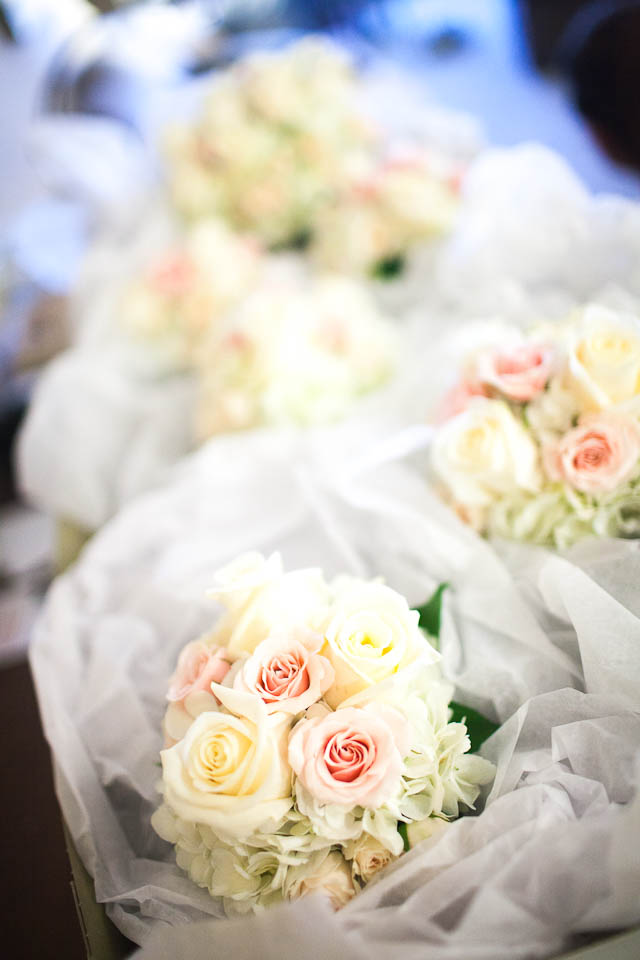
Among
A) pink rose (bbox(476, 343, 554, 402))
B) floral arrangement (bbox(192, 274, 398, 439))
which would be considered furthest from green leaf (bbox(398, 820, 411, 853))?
floral arrangement (bbox(192, 274, 398, 439))

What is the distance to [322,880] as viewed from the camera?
1.65 ft

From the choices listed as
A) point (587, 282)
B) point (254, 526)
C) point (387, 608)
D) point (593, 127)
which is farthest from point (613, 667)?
point (593, 127)

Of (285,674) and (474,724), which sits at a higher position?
(285,674)

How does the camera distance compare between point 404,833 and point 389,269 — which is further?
point 389,269

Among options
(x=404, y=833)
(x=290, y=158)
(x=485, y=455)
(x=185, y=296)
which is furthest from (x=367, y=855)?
(x=290, y=158)

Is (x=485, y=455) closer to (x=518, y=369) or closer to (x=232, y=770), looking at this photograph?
(x=518, y=369)

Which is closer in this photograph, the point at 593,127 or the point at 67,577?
the point at 67,577

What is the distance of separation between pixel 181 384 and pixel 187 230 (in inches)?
24.3

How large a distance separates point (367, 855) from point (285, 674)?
15 centimetres

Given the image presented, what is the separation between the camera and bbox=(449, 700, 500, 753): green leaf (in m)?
0.60

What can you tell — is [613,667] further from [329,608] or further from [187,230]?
[187,230]

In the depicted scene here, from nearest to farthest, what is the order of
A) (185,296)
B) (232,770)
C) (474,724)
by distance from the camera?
(232,770) → (474,724) → (185,296)

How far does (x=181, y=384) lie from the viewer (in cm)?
141

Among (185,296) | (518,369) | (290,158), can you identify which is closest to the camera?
(518,369)
